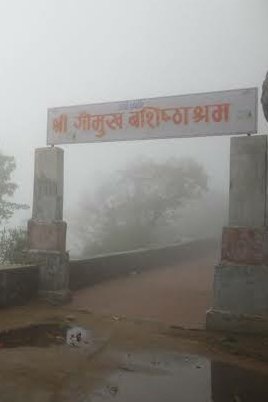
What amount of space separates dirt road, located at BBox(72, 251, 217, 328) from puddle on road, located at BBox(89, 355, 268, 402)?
2080 mm

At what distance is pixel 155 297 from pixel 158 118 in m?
4.16

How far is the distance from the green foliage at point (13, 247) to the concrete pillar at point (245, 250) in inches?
174

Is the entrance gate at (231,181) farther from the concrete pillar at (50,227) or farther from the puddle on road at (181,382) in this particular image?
the puddle on road at (181,382)

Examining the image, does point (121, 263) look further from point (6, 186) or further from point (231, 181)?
point (6, 186)

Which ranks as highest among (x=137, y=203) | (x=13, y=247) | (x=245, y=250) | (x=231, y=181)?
(x=137, y=203)

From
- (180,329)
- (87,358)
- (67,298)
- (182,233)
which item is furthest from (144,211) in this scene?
(87,358)

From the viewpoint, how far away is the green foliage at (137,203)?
26.7 m

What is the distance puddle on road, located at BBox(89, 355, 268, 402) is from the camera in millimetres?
4668

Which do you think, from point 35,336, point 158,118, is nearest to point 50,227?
point 35,336

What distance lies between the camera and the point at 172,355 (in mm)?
6164

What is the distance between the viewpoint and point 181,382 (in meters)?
5.14

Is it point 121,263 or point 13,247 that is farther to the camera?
point 121,263

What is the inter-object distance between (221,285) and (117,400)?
3.41 m

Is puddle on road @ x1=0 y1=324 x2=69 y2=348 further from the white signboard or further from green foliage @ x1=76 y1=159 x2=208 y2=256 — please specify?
green foliage @ x1=76 y1=159 x2=208 y2=256
